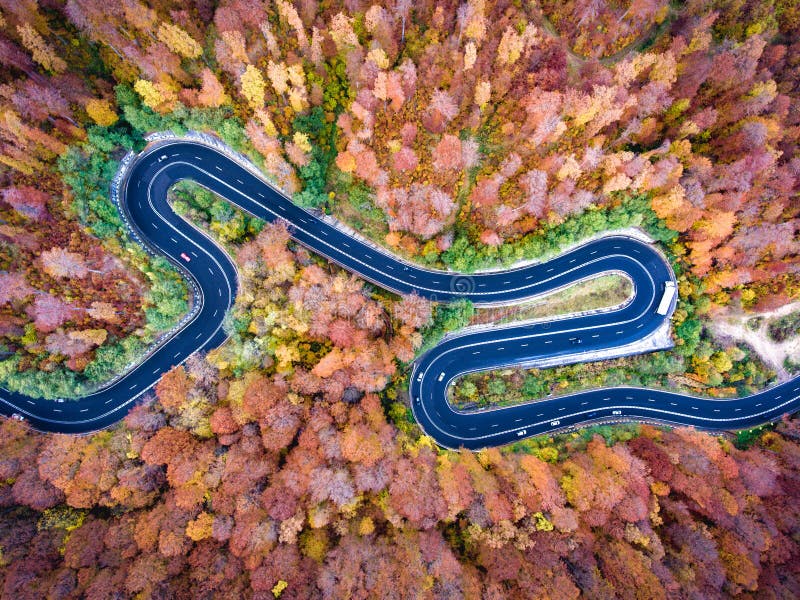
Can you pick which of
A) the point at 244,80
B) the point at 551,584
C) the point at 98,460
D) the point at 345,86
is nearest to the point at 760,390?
the point at 551,584

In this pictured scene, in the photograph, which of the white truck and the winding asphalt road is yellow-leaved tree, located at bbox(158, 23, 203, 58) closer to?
the winding asphalt road

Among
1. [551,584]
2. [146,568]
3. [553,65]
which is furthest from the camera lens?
[553,65]

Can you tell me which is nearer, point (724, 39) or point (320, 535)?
point (320, 535)

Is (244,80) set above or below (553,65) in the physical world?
below

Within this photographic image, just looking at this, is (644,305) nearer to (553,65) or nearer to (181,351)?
(553,65)

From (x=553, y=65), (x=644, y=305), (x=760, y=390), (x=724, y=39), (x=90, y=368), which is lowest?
(x=90, y=368)

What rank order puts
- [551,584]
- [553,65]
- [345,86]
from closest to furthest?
[551,584]
[553,65]
[345,86]

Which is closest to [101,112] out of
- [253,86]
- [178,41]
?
[178,41]
